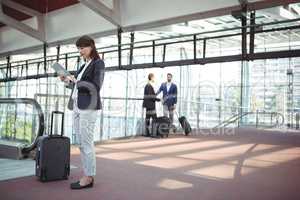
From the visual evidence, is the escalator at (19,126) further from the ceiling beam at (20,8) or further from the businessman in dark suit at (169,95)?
the ceiling beam at (20,8)

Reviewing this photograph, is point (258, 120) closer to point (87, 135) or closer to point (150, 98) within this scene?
point (150, 98)

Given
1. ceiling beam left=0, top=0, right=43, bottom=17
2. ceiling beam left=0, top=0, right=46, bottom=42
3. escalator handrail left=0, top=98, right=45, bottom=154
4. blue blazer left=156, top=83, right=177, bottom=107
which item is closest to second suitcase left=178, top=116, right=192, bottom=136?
blue blazer left=156, top=83, right=177, bottom=107

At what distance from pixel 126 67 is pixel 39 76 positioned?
4.18m

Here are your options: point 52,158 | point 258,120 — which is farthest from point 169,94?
point 258,120

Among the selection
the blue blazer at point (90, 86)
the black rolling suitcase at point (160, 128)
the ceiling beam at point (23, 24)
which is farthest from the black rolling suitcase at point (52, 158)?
the ceiling beam at point (23, 24)

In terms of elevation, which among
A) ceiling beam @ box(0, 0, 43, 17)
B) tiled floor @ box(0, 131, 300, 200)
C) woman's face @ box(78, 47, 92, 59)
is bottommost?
tiled floor @ box(0, 131, 300, 200)

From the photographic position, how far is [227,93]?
55.5 feet

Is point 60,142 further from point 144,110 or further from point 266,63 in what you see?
point 266,63

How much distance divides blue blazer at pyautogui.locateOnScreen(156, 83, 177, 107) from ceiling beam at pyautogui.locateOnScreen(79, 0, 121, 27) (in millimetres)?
2180

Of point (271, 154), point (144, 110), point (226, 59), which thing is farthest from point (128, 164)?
point (144, 110)

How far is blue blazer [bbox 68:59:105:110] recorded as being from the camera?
3.02 metres

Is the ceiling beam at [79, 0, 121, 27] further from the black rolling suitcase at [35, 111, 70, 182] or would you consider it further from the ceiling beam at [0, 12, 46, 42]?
the black rolling suitcase at [35, 111, 70, 182]

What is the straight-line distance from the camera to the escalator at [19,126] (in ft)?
14.4

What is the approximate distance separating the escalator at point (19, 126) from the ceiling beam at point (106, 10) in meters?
3.46
